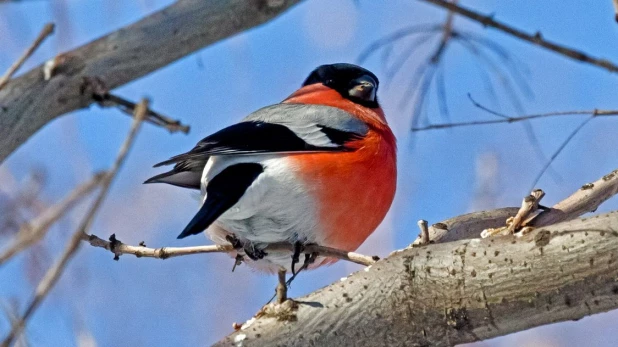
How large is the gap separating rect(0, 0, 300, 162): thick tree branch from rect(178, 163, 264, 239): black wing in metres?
0.74

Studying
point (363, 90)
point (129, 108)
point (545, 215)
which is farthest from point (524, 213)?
point (363, 90)

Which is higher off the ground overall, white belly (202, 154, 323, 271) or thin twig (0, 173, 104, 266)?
white belly (202, 154, 323, 271)

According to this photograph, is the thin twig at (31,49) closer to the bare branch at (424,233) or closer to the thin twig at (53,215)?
the thin twig at (53,215)

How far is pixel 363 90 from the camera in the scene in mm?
3557

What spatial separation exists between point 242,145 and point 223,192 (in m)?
0.20

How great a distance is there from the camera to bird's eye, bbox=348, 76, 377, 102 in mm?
3559

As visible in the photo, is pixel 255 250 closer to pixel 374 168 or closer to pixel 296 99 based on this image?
pixel 374 168

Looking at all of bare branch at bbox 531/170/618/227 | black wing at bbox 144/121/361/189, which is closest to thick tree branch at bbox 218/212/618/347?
bare branch at bbox 531/170/618/227

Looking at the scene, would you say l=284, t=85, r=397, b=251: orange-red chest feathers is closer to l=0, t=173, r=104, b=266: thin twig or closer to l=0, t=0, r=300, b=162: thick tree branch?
l=0, t=0, r=300, b=162: thick tree branch

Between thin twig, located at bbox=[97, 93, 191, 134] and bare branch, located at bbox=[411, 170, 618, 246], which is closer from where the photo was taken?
thin twig, located at bbox=[97, 93, 191, 134]

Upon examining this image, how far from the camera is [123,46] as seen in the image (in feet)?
5.48

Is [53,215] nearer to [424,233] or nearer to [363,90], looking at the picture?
[424,233]

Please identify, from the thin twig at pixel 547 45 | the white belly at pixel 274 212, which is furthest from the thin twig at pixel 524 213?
the white belly at pixel 274 212

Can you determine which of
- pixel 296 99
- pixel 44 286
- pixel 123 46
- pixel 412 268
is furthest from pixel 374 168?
pixel 44 286
